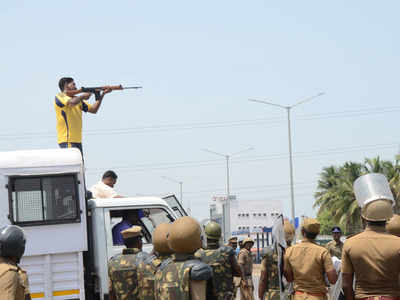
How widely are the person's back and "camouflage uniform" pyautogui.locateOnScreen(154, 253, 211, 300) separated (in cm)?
240

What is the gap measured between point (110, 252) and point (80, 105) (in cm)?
270

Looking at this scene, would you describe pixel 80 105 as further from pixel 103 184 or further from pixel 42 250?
pixel 42 250

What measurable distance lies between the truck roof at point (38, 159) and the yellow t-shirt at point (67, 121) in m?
1.49

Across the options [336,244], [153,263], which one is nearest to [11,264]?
[153,263]

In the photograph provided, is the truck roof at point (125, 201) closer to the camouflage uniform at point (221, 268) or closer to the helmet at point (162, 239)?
the camouflage uniform at point (221, 268)

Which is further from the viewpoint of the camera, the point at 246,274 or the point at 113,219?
the point at 246,274

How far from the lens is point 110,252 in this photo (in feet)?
32.6

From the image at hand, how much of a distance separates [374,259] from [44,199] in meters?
4.90

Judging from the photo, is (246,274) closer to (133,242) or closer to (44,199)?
(44,199)

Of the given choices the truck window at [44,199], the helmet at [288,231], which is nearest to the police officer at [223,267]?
the helmet at [288,231]

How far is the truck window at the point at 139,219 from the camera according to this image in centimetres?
1026

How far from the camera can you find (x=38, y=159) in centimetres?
987

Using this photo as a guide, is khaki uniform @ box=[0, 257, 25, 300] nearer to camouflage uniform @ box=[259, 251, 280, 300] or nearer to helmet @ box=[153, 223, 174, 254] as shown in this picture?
helmet @ box=[153, 223, 174, 254]

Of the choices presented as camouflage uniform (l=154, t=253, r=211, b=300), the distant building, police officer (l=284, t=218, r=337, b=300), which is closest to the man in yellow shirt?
police officer (l=284, t=218, r=337, b=300)
